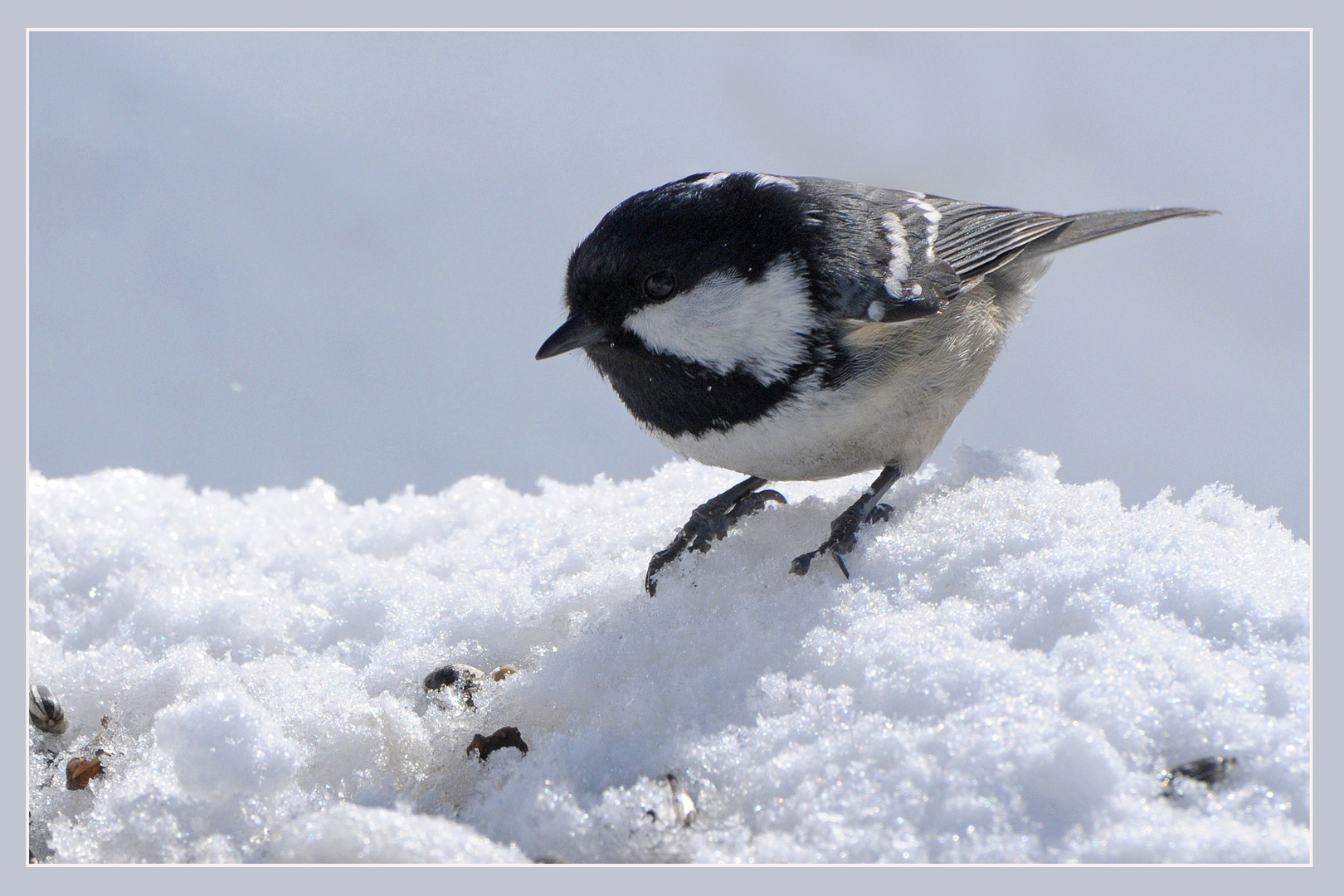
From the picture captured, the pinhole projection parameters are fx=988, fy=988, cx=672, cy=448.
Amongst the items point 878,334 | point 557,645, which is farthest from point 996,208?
point 557,645

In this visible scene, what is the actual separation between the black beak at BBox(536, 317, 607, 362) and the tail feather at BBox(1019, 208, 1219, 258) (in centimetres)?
115

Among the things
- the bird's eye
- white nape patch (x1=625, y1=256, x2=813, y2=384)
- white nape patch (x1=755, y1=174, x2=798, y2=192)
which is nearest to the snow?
white nape patch (x1=625, y1=256, x2=813, y2=384)

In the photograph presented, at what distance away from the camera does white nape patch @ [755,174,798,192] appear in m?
1.76

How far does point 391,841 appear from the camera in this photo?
110 cm

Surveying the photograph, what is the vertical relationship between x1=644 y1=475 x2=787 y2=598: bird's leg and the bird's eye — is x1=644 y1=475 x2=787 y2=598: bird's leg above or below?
below

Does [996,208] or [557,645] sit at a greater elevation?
[996,208]

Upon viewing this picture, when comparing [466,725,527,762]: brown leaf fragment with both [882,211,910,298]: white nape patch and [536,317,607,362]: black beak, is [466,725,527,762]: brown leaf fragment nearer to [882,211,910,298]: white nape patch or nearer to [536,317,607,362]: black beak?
[536,317,607,362]: black beak

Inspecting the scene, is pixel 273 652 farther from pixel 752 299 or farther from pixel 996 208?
pixel 996 208

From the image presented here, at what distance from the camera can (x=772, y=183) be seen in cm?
178

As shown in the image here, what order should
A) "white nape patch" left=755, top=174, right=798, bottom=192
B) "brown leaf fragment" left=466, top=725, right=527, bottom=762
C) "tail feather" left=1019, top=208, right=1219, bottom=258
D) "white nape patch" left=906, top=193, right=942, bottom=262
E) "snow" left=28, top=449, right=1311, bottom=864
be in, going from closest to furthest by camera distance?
"snow" left=28, top=449, right=1311, bottom=864 < "brown leaf fragment" left=466, top=725, right=527, bottom=762 < "white nape patch" left=755, top=174, right=798, bottom=192 < "white nape patch" left=906, top=193, right=942, bottom=262 < "tail feather" left=1019, top=208, right=1219, bottom=258

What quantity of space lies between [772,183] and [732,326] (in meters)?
0.32

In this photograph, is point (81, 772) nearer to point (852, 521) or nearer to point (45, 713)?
point (45, 713)

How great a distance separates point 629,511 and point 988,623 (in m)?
1.11

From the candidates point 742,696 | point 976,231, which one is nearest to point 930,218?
point 976,231
